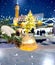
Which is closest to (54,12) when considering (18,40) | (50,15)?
(50,15)

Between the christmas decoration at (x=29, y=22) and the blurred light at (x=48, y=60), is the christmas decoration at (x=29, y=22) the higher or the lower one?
the higher one

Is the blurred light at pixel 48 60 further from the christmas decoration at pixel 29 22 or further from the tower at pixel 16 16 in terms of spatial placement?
the tower at pixel 16 16

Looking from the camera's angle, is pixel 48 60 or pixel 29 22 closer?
pixel 48 60

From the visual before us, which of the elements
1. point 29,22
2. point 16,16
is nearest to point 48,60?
point 29,22

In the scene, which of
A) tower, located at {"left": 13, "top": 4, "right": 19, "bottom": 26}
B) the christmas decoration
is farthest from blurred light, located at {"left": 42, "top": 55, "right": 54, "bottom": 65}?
tower, located at {"left": 13, "top": 4, "right": 19, "bottom": 26}

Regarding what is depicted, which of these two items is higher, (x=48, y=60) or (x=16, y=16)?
(x=16, y=16)

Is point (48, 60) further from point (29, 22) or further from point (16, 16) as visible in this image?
point (16, 16)

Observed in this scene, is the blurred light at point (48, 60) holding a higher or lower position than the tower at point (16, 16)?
lower

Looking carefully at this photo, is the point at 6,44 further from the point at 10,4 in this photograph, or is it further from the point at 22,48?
the point at 10,4

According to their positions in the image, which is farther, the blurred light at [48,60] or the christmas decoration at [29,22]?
the christmas decoration at [29,22]

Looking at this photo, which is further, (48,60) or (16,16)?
(16,16)

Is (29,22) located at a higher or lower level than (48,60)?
higher

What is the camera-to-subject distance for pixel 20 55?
5.24 ft

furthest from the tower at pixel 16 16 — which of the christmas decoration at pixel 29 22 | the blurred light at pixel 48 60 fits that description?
the blurred light at pixel 48 60
